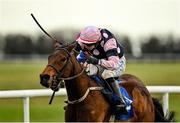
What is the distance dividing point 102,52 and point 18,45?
55.1m

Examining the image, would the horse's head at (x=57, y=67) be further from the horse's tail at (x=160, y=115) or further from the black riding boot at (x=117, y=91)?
the horse's tail at (x=160, y=115)

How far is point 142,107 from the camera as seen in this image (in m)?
8.30

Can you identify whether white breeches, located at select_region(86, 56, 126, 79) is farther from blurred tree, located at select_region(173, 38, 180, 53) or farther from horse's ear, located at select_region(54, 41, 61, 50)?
blurred tree, located at select_region(173, 38, 180, 53)

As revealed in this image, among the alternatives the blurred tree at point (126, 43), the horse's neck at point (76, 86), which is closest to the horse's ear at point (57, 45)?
the horse's neck at point (76, 86)

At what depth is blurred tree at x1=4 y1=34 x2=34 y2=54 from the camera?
59.6 metres

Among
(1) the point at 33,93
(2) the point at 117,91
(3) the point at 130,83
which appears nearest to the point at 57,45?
(2) the point at 117,91

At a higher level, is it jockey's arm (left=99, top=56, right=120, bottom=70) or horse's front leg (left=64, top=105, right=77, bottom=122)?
jockey's arm (left=99, top=56, right=120, bottom=70)

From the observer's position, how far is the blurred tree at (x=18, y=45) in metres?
59.6

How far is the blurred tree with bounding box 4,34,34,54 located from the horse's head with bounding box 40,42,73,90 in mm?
50796

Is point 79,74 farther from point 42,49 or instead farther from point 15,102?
point 42,49

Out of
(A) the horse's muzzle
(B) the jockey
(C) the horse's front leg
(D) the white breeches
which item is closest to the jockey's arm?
(B) the jockey

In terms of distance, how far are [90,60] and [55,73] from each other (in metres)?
0.73

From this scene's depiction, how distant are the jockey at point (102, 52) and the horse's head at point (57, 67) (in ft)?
1.17

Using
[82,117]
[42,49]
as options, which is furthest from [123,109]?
[42,49]
